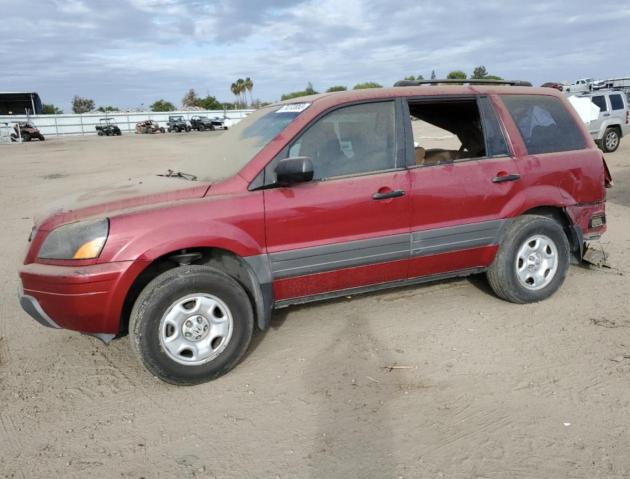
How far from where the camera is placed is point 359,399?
3.28 meters

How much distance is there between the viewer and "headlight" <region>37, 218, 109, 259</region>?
325cm

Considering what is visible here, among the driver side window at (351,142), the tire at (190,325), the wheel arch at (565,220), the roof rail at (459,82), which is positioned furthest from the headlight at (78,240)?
the wheel arch at (565,220)

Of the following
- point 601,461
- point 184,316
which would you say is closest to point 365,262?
point 184,316

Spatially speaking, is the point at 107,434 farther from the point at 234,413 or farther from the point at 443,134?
the point at 443,134

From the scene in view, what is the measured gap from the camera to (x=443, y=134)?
5.63 m

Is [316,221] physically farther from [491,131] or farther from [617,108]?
[617,108]

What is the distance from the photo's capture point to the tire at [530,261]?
4.50 m

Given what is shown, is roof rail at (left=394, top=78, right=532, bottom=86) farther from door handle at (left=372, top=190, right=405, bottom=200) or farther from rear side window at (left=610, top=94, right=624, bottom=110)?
rear side window at (left=610, top=94, right=624, bottom=110)

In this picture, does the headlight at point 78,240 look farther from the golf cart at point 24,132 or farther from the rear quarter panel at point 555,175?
the golf cart at point 24,132

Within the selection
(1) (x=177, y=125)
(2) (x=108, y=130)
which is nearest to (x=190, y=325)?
(2) (x=108, y=130)

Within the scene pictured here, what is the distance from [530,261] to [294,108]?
7.86 feet

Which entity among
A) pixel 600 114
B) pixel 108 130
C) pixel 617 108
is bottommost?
pixel 600 114

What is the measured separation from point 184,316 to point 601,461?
2.48 m

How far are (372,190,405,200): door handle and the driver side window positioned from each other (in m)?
0.20
